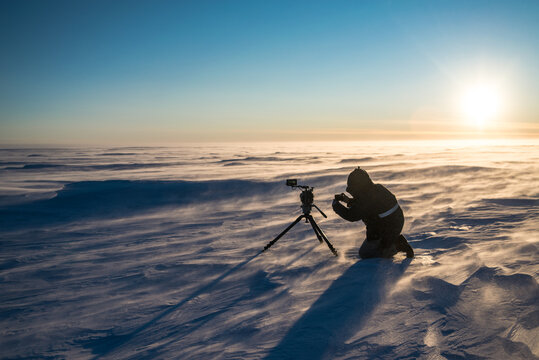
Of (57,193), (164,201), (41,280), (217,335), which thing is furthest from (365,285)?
(57,193)

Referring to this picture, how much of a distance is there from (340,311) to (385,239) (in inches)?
58.8

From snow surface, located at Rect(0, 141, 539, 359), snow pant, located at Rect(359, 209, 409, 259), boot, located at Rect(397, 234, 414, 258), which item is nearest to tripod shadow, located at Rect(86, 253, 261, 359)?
snow surface, located at Rect(0, 141, 539, 359)

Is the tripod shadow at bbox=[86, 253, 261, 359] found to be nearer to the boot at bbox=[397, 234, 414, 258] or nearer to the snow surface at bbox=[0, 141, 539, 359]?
the snow surface at bbox=[0, 141, 539, 359]

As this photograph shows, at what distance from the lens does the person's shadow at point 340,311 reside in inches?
100

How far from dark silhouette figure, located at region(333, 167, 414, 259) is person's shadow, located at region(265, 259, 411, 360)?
288 mm

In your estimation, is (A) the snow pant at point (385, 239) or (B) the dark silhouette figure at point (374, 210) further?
(A) the snow pant at point (385, 239)

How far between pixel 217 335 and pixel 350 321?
1.29 m

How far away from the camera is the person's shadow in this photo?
8.35 feet

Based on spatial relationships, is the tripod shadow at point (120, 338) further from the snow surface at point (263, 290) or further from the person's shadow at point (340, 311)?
the person's shadow at point (340, 311)

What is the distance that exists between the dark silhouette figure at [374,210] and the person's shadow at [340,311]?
0.95 feet

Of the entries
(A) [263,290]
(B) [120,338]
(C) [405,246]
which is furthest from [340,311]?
(B) [120,338]

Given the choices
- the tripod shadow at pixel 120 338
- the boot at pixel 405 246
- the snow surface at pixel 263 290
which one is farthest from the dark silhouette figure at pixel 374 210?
the tripod shadow at pixel 120 338

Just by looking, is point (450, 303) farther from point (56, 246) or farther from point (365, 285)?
point (56, 246)

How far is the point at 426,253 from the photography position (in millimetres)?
4836
